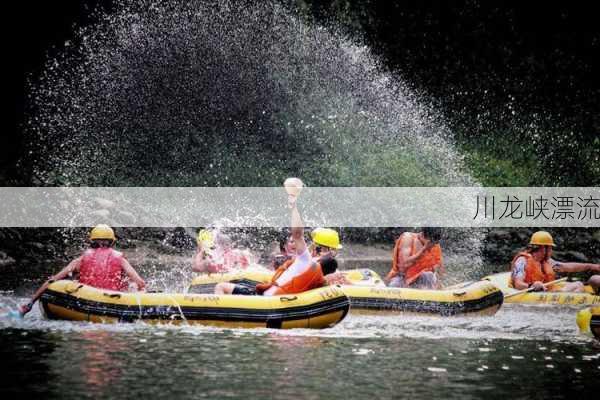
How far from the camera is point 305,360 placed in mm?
11688

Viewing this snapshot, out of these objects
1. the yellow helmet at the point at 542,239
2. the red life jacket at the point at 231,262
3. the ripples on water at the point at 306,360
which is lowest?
the ripples on water at the point at 306,360

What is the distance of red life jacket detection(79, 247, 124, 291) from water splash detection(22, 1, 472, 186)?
45.4ft

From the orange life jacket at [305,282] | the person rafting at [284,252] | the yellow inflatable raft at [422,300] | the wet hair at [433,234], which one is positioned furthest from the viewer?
the person rafting at [284,252]

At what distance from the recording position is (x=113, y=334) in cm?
1316

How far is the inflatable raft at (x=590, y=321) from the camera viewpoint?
13.8 meters

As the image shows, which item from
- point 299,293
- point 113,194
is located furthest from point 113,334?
point 113,194

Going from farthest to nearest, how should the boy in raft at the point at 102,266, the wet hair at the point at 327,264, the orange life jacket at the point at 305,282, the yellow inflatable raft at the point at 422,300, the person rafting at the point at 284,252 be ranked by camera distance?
the person rafting at the point at 284,252
the yellow inflatable raft at the point at 422,300
the boy in raft at the point at 102,266
the wet hair at the point at 327,264
the orange life jacket at the point at 305,282

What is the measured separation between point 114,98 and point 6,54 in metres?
5.54

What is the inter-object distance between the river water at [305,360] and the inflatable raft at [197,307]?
18 cm

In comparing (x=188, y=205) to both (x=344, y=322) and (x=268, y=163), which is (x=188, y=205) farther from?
(x=344, y=322)

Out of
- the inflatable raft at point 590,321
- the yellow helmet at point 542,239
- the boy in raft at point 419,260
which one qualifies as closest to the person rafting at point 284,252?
the boy in raft at point 419,260

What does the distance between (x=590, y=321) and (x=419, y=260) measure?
10.7ft

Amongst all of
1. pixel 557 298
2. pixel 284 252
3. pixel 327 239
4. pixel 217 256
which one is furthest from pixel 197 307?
pixel 557 298

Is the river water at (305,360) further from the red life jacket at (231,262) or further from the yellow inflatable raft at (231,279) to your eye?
the red life jacket at (231,262)
